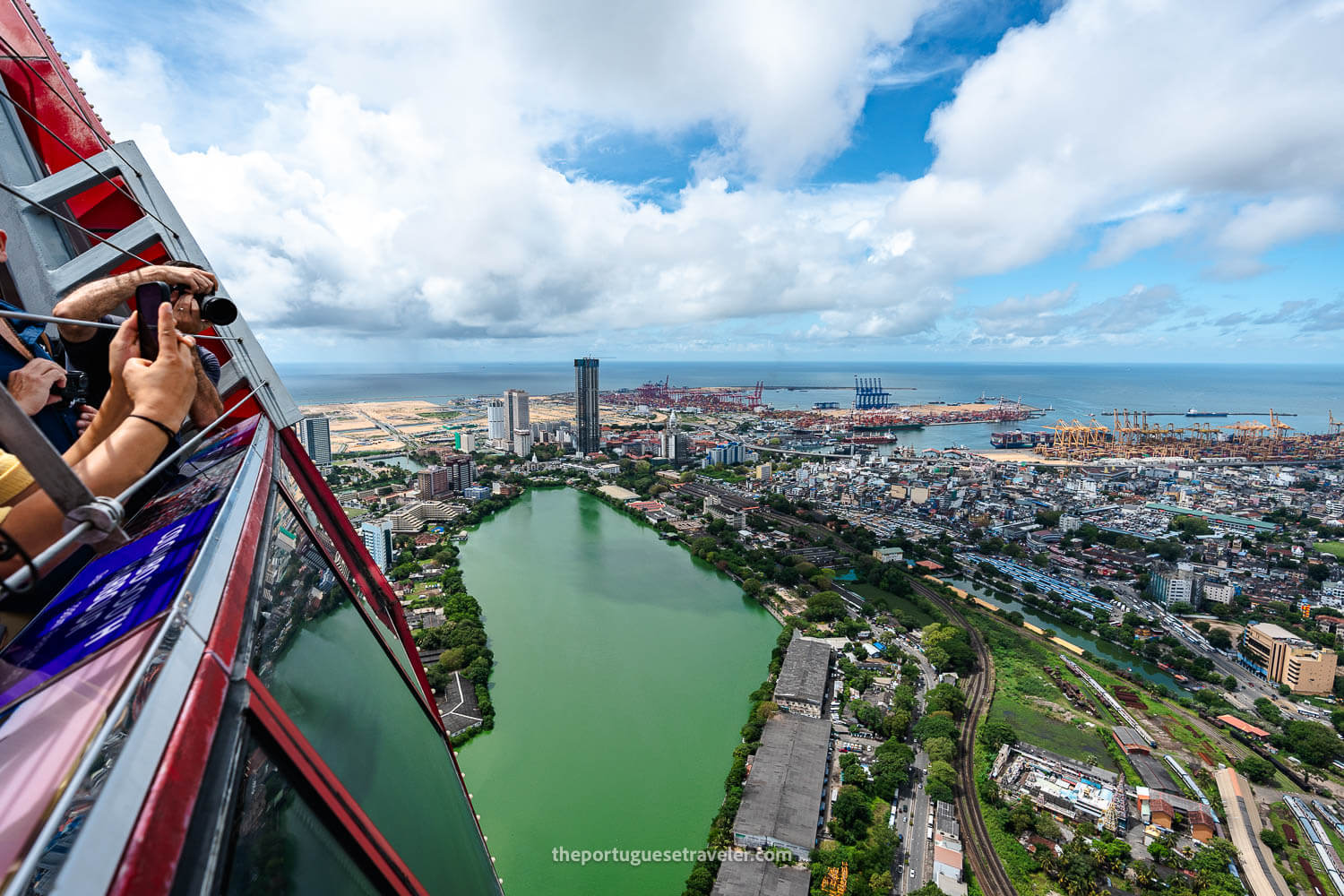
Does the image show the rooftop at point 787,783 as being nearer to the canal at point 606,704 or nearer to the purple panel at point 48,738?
the canal at point 606,704

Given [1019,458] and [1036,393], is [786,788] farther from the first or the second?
[1036,393]

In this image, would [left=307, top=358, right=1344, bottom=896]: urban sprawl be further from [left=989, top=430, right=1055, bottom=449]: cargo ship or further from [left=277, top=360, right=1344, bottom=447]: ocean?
[left=277, top=360, right=1344, bottom=447]: ocean

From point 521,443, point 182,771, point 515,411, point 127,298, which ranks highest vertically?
point 127,298

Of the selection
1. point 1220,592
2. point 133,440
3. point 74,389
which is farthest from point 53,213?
point 1220,592

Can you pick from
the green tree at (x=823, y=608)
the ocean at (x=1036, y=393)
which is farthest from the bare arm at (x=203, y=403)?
the ocean at (x=1036, y=393)

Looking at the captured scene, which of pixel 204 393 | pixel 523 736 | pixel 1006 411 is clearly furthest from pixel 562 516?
pixel 1006 411
